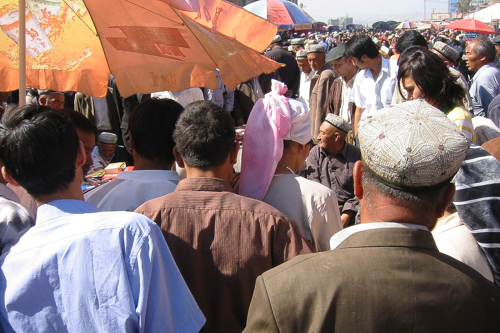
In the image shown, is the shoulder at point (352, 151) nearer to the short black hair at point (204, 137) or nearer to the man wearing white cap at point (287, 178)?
the man wearing white cap at point (287, 178)

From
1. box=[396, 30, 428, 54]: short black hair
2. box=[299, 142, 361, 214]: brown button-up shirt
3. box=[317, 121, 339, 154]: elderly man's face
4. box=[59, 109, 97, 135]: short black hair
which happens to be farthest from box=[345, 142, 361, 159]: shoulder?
box=[59, 109, 97, 135]: short black hair

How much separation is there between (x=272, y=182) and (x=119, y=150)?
3324 millimetres

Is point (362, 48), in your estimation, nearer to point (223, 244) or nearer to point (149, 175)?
point (149, 175)

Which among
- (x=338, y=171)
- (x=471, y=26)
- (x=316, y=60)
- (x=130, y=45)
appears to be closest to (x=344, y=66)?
(x=316, y=60)

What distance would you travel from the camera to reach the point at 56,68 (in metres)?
2.85

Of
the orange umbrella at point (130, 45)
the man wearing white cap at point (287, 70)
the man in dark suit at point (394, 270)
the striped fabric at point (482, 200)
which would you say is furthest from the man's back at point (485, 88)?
the man in dark suit at point (394, 270)

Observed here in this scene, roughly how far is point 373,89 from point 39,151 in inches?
175

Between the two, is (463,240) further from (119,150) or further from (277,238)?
(119,150)

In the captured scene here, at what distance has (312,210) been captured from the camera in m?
2.05

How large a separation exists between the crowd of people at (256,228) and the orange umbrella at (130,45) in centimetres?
37

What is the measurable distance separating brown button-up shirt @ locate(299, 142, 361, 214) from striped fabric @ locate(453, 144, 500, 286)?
2.19 meters

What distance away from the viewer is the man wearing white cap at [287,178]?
2057mm

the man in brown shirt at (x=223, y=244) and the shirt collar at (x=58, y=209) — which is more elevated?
the shirt collar at (x=58, y=209)

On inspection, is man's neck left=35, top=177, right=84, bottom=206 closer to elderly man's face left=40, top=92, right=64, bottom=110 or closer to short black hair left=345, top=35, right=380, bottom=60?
elderly man's face left=40, top=92, right=64, bottom=110
